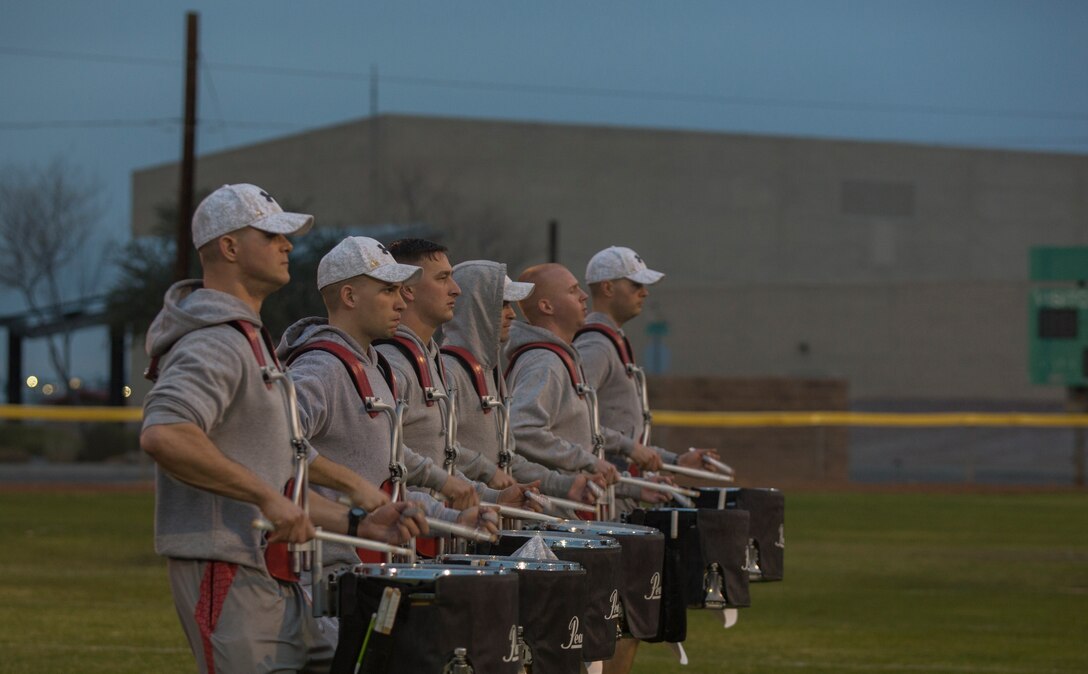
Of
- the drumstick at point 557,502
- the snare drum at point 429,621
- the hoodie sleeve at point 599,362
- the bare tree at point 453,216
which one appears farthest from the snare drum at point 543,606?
the bare tree at point 453,216

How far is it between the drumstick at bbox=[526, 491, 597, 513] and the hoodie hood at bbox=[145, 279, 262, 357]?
2.14m

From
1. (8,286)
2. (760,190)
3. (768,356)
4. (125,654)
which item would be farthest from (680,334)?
(125,654)

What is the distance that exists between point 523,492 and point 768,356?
46.5 meters

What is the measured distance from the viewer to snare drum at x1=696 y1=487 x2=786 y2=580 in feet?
30.5

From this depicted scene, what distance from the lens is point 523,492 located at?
24.9 feet

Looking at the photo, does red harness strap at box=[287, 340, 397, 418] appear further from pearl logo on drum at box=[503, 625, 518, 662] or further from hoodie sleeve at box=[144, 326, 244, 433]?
pearl logo on drum at box=[503, 625, 518, 662]

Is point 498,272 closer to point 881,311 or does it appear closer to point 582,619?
point 582,619

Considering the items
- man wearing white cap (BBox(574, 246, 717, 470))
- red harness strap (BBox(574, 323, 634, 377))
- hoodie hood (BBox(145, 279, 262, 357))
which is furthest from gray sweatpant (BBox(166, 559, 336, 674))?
red harness strap (BBox(574, 323, 634, 377))

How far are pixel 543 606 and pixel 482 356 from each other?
2614 mm

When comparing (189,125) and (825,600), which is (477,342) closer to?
(825,600)

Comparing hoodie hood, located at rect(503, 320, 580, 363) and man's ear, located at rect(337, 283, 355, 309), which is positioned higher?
man's ear, located at rect(337, 283, 355, 309)

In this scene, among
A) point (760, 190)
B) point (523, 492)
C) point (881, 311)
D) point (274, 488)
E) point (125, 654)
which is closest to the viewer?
point (274, 488)

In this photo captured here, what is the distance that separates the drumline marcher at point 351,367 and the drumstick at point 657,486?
2.46 metres

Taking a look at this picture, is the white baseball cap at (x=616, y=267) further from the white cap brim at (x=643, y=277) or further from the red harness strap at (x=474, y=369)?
the red harness strap at (x=474, y=369)
